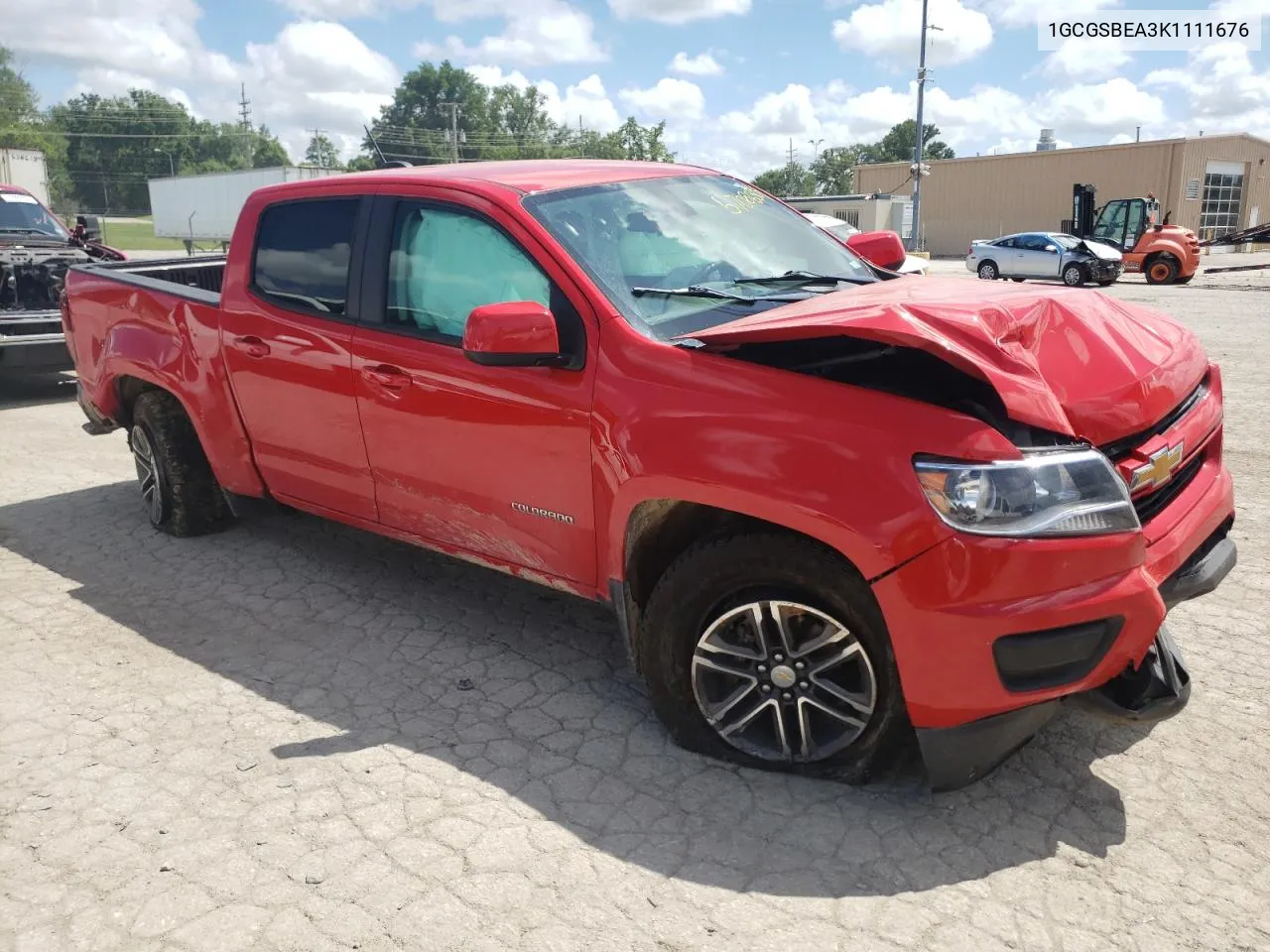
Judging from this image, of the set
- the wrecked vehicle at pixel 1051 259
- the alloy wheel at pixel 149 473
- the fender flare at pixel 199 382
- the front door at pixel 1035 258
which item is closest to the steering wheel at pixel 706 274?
the fender flare at pixel 199 382

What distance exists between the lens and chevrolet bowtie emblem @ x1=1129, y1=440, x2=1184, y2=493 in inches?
108

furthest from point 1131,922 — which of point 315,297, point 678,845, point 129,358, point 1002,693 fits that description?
point 129,358

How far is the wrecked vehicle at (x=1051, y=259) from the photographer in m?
25.2

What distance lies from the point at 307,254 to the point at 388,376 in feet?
2.84

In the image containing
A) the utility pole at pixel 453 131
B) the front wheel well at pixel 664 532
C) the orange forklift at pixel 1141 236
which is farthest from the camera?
the utility pole at pixel 453 131

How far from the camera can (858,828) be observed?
282 cm

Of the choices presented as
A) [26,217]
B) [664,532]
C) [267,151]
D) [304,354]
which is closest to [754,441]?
[664,532]

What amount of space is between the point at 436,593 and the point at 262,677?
3.18ft

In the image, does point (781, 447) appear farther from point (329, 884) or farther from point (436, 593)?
point (436, 593)

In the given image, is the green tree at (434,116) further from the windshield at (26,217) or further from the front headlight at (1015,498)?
the front headlight at (1015,498)

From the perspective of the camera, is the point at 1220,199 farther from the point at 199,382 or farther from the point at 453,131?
the point at 453,131

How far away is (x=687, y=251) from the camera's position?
3.61m

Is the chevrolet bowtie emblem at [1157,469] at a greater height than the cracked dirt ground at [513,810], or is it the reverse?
the chevrolet bowtie emblem at [1157,469]

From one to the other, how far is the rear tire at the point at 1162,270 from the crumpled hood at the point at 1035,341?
25.4 m
